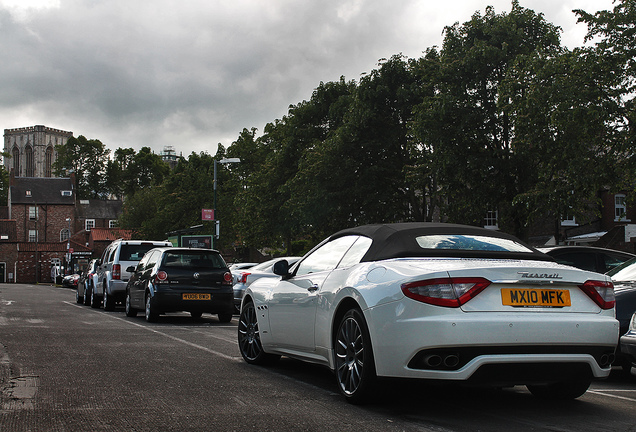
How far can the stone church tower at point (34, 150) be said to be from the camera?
162 metres

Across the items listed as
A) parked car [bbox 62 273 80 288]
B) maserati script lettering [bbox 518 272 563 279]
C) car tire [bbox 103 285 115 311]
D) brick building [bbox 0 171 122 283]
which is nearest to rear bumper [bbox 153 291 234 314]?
car tire [bbox 103 285 115 311]

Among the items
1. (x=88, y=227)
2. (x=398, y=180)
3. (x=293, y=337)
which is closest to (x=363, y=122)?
(x=398, y=180)

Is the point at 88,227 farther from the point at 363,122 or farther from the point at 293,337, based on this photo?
the point at 293,337

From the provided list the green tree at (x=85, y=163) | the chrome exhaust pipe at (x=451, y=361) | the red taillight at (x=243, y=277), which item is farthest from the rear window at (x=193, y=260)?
the green tree at (x=85, y=163)

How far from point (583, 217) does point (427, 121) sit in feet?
25.1

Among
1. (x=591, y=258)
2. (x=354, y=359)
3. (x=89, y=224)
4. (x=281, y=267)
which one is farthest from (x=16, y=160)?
(x=354, y=359)

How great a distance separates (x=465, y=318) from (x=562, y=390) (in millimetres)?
1644

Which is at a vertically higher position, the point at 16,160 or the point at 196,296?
the point at 16,160

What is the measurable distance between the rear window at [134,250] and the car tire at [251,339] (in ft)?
39.4

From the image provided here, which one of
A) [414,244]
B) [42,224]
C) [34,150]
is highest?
[34,150]

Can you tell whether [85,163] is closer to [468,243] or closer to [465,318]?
[468,243]

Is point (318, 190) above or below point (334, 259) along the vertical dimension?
above

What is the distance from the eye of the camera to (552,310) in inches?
208

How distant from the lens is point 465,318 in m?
5.06
